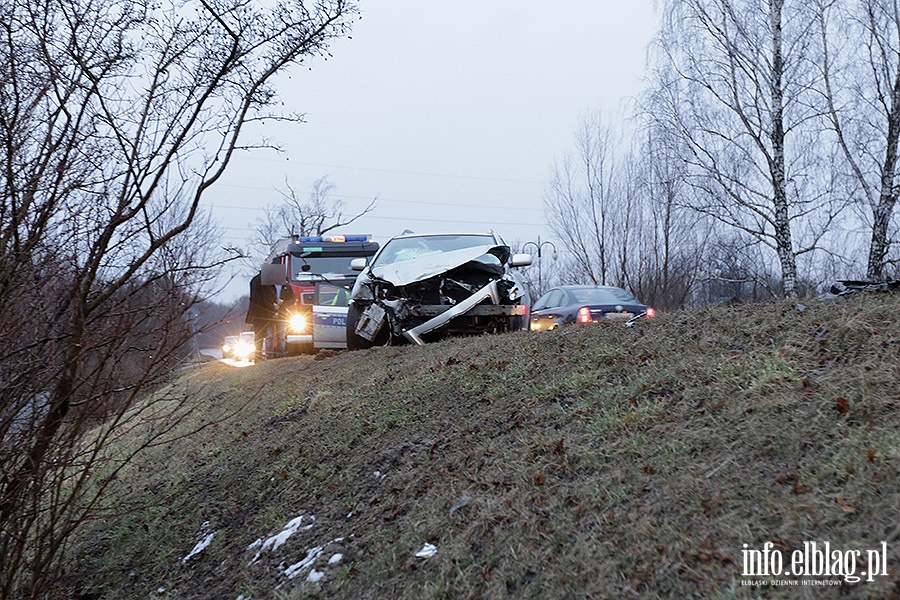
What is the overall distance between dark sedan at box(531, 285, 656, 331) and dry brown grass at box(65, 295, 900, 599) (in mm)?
4134

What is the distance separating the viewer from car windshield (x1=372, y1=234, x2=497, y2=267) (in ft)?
35.7

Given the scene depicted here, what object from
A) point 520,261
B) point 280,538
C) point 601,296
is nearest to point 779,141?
point 601,296

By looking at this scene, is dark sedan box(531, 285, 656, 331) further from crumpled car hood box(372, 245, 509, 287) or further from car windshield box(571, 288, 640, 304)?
crumpled car hood box(372, 245, 509, 287)

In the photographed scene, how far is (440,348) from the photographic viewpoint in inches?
341

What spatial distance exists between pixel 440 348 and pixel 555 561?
537 cm

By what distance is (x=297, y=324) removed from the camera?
50.9 feet

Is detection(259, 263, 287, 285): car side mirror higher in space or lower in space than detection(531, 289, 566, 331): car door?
higher

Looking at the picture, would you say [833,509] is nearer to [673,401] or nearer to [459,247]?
[673,401]

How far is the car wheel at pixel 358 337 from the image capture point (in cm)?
1025

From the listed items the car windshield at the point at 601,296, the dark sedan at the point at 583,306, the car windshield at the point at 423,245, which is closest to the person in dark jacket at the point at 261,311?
the car windshield at the point at 423,245

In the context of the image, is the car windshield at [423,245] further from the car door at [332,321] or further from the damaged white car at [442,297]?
the car door at [332,321]

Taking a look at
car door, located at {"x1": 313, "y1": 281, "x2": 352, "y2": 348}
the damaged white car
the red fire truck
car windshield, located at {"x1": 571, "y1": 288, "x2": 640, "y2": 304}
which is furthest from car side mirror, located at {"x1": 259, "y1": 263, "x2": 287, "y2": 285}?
car windshield, located at {"x1": 571, "y1": 288, "x2": 640, "y2": 304}

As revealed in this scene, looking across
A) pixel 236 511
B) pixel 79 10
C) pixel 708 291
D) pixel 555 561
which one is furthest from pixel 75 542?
pixel 708 291

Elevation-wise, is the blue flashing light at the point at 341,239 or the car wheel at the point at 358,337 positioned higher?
the blue flashing light at the point at 341,239
